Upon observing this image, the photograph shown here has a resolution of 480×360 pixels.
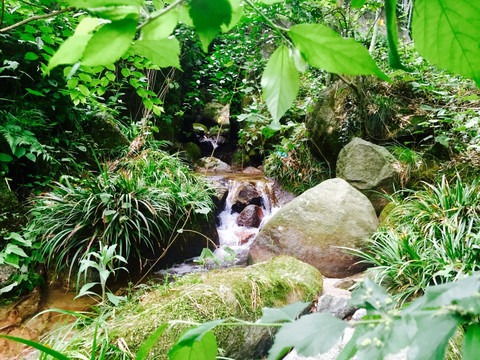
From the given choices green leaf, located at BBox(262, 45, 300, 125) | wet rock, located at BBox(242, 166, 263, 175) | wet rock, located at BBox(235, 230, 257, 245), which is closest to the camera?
green leaf, located at BBox(262, 45, 300, 125)

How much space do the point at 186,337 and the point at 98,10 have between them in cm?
24

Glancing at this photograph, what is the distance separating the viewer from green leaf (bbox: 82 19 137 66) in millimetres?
162

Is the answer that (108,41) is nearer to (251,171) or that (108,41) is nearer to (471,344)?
(471,344)

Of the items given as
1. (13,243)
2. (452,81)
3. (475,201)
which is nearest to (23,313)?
(13,243)

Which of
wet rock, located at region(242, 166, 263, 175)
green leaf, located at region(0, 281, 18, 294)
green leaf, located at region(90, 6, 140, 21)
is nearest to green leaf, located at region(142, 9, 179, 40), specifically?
green leaf, located at region(90, 6, 140, 21)

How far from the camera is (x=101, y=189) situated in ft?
9.45

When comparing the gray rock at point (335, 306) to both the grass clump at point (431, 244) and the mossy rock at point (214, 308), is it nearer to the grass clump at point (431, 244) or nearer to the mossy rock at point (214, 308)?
the mossy rock at point (214, 308)

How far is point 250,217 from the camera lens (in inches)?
190

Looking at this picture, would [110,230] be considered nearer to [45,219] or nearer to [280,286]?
[45,219]

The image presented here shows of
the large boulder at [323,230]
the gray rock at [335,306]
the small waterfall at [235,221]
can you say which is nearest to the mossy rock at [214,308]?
the gray rock at [335,306]

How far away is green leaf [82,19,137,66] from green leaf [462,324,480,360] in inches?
10.4

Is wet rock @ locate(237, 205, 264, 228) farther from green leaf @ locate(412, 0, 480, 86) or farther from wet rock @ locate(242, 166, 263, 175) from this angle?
green leaf @ locate(412, 0, 480, 86)

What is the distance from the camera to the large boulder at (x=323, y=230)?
295cm

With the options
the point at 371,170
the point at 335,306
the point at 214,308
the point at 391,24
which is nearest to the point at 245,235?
the point at 371,170
